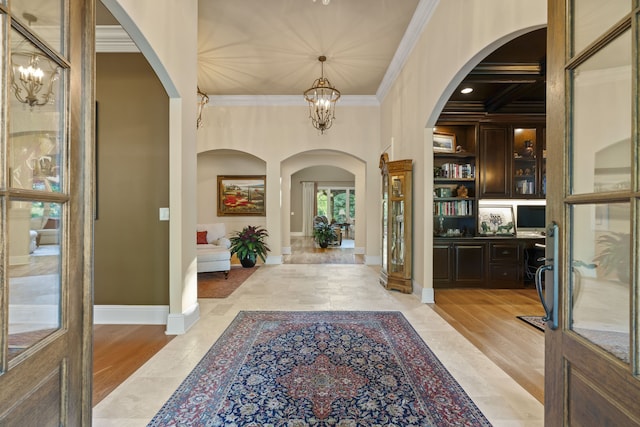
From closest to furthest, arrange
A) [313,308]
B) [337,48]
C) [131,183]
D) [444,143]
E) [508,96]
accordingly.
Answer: [131,183] < [313,308] < [508,96] < [337,48] < [444,143]

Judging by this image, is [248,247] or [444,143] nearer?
[444,143]

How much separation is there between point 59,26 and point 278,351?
2.49 m

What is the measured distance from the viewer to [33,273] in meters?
1.08

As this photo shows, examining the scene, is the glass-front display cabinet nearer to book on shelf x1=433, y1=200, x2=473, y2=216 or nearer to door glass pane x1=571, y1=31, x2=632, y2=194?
book on shelf x1=433, y1=200, x2=473, y2=216

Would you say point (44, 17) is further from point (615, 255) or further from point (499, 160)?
point (499, 160)

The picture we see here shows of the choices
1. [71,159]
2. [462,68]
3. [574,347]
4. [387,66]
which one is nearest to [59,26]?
[71,159]

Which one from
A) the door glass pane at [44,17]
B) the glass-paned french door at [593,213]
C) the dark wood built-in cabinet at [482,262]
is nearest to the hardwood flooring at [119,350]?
the door glass pane at [44,17]

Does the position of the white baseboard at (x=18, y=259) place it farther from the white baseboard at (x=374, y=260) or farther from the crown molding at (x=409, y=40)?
the white baseboard at (x=374, y=260)

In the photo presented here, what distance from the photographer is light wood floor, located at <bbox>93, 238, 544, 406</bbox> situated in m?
2.31

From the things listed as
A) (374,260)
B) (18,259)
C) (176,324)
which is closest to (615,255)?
(18,259)

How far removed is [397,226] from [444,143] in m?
1.63

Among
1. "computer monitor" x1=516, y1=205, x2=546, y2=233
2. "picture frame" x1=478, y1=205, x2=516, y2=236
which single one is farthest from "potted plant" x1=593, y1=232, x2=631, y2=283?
"computer monitor" x1=516, y1=205, x2=546, y2=233

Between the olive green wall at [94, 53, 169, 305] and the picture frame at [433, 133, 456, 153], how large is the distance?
3.95 m

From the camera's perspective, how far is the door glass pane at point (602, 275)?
968mm
